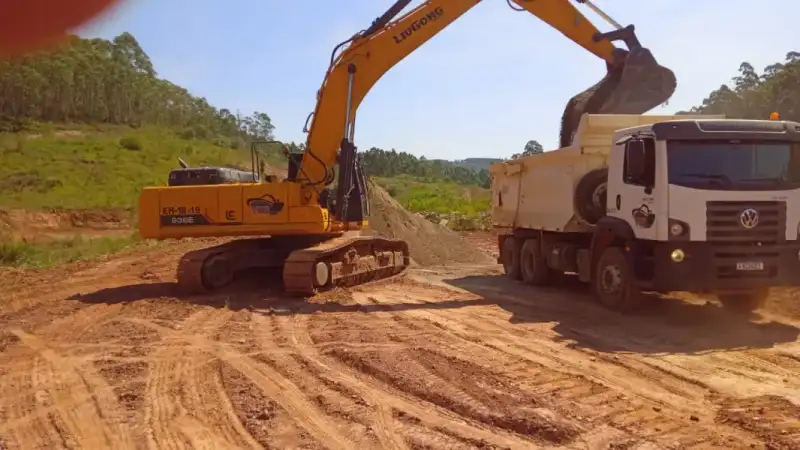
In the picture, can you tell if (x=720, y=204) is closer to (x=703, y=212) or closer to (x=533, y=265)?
(x=703, y=212)

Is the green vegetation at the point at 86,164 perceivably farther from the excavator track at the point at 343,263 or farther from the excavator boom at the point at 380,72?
the excavator boom at the point at 380,72

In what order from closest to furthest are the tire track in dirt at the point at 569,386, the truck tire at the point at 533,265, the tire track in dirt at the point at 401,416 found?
the tire track in dirt at the point at 401,416, the tire track in dirt at the point at 569,386, the truck tire at the point at 533,265

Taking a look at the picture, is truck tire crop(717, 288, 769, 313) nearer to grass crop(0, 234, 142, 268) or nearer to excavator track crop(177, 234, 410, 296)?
excavator track crop(177, 234, 410, 296)

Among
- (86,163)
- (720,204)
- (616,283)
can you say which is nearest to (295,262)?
(616,283)

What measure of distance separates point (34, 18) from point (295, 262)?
369 inches

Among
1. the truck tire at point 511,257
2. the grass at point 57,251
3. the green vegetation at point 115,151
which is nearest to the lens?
the truck tire at point 511,257

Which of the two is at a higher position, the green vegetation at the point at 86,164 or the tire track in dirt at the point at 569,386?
the green vegetation at the point at 86,164

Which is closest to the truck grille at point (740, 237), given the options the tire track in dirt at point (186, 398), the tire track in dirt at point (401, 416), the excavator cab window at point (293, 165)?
the tire track in dirt at point (401, 416)

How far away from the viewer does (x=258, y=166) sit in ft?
43.8

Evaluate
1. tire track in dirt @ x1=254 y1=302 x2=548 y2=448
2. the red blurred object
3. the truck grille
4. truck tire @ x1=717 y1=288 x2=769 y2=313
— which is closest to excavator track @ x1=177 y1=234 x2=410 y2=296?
tire track in dirt @ x1=254 y1=302 x2=548 y2=448

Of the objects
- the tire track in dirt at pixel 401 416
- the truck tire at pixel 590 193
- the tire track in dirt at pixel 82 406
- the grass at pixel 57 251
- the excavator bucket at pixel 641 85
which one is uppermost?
the excavator bucket at pixel 641 85

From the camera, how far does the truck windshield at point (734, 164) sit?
9602 mm

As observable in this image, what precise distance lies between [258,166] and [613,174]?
6.06 metres

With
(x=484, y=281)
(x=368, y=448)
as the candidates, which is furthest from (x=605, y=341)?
(x=484, y=281)
